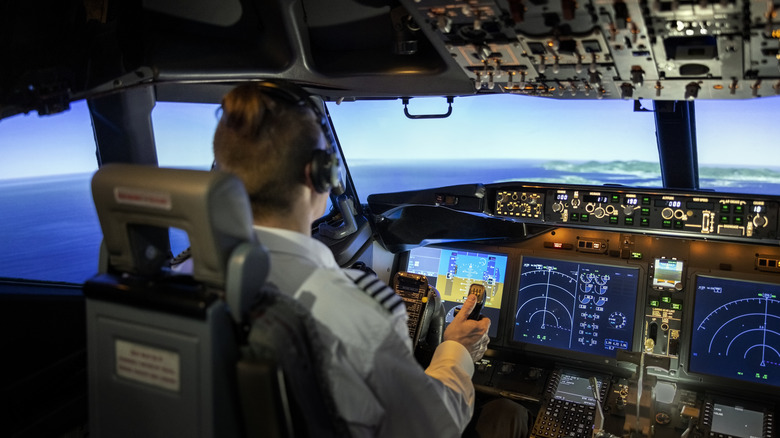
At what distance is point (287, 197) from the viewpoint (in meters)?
1.55

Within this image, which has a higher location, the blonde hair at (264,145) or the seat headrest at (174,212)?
the blonde hair at (264,145)

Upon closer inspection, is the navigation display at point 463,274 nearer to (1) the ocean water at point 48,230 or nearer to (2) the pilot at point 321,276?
Answer: (1) the ocean water at point 48,230

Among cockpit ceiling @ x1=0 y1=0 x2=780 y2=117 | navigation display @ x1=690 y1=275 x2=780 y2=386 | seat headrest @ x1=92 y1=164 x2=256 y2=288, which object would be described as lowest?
navigation display @ x1=690 y1=275 x2=780 y2=386

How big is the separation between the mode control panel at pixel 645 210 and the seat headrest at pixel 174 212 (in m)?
2.55

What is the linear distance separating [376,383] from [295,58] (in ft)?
6.75

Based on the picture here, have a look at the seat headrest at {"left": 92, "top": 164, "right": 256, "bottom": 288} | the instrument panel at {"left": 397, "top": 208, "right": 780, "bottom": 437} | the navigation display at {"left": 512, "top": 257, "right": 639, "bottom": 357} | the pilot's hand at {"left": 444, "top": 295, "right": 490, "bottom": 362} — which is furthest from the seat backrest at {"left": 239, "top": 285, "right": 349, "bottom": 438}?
the navigation display at {"left": 512, "top": 257, "right": 639, "bottom": 357}

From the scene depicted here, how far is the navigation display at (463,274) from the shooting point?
3963 millimetres

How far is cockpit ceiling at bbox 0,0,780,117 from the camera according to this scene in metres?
2.12

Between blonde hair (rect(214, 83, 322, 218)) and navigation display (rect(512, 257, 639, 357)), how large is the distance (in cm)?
258

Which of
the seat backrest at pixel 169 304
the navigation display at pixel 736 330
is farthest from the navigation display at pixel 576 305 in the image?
the seat backrest at pixel 169 304

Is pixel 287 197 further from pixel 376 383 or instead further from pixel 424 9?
pixel 424 9

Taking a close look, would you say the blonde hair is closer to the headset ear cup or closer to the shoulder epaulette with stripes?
the headset ear cup

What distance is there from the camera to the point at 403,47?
290 centimetres

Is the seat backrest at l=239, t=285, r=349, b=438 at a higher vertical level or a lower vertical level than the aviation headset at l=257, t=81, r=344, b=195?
lower
